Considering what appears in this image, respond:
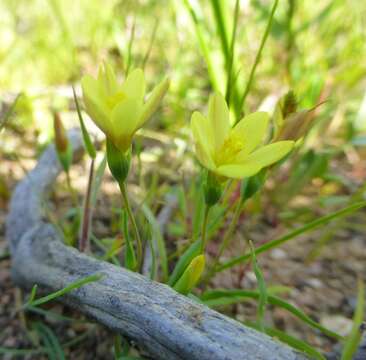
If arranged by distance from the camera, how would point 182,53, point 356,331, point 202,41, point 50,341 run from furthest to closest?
point 182,53 → point 202,41 → point 50,341 → point 356,331

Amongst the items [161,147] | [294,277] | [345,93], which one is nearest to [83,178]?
[161,147]

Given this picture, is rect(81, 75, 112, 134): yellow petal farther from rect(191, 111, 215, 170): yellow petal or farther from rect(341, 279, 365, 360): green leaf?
rect(341, 279, 365, 360): green leaf

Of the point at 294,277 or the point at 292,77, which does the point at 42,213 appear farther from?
the point at 292,77

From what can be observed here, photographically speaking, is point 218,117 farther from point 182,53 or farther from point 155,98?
point 182,53

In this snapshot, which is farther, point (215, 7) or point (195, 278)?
point (215, 7)

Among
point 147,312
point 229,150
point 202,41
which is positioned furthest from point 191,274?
point 202,41

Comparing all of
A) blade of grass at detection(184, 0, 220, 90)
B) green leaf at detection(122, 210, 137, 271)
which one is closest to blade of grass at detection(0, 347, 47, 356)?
→ green leaf at detection(122, 210, 137, 271)

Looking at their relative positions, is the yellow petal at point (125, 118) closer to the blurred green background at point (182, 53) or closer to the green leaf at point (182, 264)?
the green leaf at point (182, 264)
